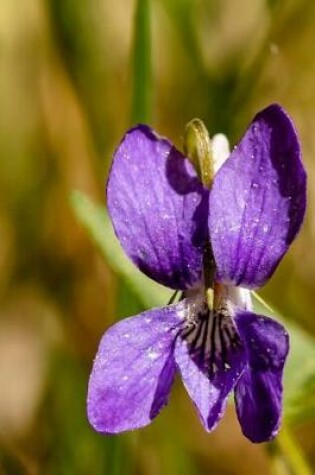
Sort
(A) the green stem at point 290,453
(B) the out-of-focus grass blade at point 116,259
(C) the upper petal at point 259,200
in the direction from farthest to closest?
(B) the out-of-focus grass blade at point 116,259 < (A) the green stem at point 290,453 < (C) the upper petal at point 259,200

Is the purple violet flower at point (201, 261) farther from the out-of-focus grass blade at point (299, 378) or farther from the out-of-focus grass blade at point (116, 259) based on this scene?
the out-of-focus grass blade at point (116, 259)

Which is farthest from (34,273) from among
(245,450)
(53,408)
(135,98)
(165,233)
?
(165,233)

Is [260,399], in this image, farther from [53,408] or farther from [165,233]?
[53,408]

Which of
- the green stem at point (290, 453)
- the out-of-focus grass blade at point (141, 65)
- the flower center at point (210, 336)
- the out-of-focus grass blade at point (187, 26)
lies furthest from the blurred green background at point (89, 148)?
the flower center at point (210, 336)

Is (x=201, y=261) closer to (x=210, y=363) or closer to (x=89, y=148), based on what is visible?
(x=210, y=363)

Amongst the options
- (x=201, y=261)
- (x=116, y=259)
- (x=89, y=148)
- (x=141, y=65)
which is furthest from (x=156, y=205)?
(x=89, y=148)
